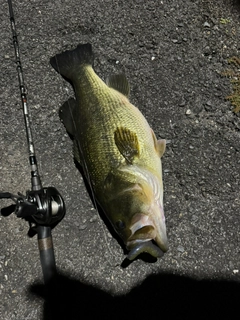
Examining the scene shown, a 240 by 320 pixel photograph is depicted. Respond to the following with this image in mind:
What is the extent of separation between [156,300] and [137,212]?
32.8 inches

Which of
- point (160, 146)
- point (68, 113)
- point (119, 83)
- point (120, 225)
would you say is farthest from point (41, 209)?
point (119, 83)

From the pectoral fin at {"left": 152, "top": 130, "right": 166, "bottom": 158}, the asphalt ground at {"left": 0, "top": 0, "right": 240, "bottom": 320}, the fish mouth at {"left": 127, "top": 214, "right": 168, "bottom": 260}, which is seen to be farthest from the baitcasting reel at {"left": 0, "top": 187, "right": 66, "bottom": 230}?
the pectoral fin at {"left": 152, "top": 130, "right": 166, "bottom": 158}

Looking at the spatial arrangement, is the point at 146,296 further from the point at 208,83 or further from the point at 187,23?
the point at 187,23

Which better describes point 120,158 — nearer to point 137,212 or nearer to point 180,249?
point 137,212

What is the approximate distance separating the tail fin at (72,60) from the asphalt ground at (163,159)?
0.36 feet

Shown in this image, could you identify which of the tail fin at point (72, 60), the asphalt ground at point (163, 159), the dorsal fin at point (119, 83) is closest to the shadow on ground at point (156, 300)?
the asphalt ground at point (163, 159)

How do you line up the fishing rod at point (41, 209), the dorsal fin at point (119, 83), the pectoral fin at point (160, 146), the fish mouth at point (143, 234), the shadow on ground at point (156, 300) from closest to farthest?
the fish mouth at point (143, 234)
the fishing rod at point (41, 209)
the shadow on ground at point (156, 300)
the pectoral fin at point (160, 146)
the dorsal fin at point (119, 83)

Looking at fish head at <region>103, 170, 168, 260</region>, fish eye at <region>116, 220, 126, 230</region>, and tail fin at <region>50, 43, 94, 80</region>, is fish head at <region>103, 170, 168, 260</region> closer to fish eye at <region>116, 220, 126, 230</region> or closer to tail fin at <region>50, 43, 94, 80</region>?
fish eye at <region>116, 220, 126, 230</region>

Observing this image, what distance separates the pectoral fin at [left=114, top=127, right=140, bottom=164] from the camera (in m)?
2.43

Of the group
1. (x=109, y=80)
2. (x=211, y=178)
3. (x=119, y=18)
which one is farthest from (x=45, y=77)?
(x=211, y=178)

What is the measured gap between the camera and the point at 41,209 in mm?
2445

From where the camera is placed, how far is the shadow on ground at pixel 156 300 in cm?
261

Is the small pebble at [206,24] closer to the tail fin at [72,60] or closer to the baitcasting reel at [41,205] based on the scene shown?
the tail fin at [72,60]

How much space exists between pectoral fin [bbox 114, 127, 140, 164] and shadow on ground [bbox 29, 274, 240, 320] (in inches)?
38.8
